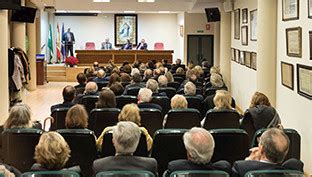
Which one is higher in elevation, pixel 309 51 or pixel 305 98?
pixel 309 51

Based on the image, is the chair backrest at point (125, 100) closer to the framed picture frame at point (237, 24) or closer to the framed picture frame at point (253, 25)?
the framed picture frame at point (253, 25)

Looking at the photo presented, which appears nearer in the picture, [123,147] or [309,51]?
[123,147]

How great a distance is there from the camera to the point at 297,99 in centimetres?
795

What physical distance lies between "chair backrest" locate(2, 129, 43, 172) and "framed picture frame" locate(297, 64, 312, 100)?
3.70 meters

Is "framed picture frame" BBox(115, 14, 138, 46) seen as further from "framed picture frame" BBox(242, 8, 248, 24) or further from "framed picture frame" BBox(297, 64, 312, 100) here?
"framed picture frame" BBox(297, 64, 312, 100)

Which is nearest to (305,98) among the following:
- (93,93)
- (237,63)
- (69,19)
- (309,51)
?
(309,51)

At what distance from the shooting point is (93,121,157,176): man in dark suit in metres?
3.98

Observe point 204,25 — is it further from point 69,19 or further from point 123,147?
point 123,147

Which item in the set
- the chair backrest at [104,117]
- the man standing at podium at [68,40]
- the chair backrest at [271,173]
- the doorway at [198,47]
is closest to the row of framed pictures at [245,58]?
the chair backrest at [104,117]

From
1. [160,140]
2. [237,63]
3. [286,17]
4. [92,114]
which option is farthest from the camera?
[237,63]

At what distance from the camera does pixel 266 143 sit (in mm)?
3893

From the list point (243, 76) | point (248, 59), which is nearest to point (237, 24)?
point (243, 76)

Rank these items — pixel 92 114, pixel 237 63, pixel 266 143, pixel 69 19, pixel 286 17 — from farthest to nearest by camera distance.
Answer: pixel 69 19 < pixel 237 63 < pixel 286 17 < pixel 92 114 < pixel 266 143

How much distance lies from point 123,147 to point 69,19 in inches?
963
